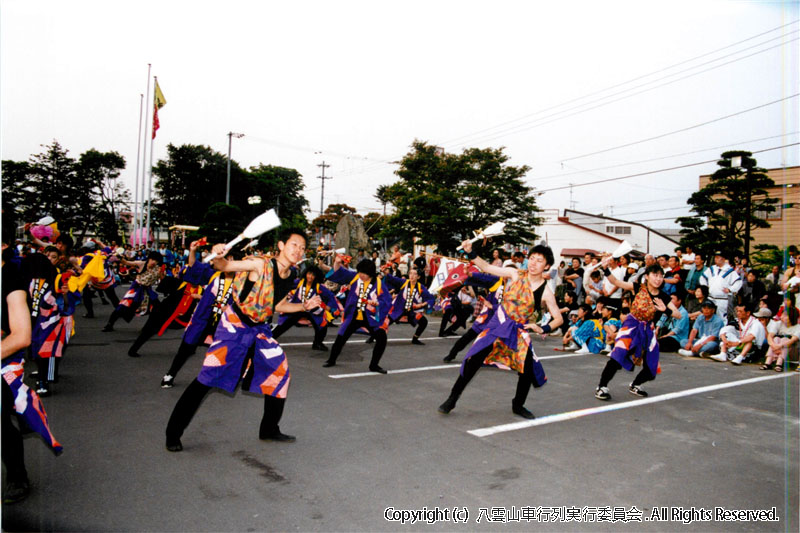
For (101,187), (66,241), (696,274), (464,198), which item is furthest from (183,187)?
(696,274)

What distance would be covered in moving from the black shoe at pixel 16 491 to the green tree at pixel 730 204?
20547 millimetres

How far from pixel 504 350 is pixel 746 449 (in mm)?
2300

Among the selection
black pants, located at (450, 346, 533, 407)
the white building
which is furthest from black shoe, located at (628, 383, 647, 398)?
the white building

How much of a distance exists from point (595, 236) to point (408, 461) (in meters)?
40.6

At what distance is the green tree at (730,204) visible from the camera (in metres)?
18.8

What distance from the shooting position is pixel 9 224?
3.07m

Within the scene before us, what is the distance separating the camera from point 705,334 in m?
10.3

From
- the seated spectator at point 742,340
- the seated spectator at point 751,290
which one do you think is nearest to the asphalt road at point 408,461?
the seated spectator at point 742,340

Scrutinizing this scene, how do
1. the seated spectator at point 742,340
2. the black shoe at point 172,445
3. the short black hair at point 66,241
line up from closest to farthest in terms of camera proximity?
the black shoe at point 172,445, the short black hair at point 66,241, the seated spectator at point 742,340

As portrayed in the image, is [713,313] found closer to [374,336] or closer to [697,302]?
[697,302]

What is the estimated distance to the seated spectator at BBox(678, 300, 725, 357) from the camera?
1009 centimetres

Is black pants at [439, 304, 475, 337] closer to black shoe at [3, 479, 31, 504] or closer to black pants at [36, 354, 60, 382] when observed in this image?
black pants at [36, 354, 60, 382]

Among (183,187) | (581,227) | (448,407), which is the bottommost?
(448,407)

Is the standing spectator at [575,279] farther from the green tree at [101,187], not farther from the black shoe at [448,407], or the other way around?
the green tree at [101,187]
